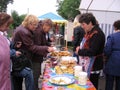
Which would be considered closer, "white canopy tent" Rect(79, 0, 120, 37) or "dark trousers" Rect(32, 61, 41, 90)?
"dark trousers" Rect(32, 61, 41, 90)

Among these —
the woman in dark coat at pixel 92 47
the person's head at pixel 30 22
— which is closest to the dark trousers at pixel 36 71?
the person's head at pixel 30 22

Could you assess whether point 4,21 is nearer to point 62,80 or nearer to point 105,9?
point 62,80

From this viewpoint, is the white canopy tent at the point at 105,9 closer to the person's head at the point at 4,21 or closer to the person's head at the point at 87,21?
the person's head at the point at 87,21

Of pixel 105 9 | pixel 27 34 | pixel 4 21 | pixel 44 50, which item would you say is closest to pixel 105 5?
pixel 105 9

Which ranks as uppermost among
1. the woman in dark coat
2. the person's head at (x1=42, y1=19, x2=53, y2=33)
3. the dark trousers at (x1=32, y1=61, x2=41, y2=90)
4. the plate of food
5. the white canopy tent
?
the white canopy tent

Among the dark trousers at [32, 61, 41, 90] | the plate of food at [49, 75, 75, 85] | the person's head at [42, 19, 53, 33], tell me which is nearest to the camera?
the plate of food at [49, 75, 75, 85]

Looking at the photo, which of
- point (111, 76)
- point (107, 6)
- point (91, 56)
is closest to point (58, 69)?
point (91, 56)

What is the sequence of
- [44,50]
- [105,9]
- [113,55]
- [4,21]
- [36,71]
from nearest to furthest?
[4,21] < [113,55] < [44,50] < [36,71] < [105,9]

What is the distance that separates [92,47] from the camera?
12.9ft

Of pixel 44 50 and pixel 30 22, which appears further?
pixel 44 50

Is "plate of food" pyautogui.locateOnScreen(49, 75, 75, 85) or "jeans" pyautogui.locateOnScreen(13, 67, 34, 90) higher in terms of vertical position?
"plate of food" pyautogui.locateOnScreen(49, 75, 75, 85)

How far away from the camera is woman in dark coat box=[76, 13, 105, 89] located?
13.0 feet

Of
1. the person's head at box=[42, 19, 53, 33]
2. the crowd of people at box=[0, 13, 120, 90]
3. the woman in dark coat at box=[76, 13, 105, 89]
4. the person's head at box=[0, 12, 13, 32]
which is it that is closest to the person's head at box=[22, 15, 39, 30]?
the crowd of people at box=[0, 13, 120, 90]

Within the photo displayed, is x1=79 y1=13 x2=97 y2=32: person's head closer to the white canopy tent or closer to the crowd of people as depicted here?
the crowd of people
